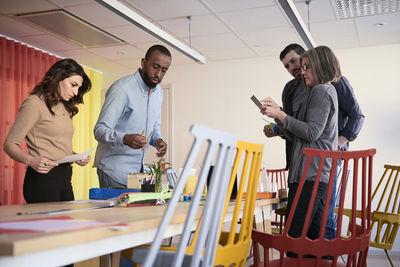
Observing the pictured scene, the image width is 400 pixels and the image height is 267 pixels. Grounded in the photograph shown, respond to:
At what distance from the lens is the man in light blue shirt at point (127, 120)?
2.83m

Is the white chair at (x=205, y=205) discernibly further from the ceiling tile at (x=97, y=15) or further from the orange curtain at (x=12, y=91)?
the orange curtain at (x=12, y=91)

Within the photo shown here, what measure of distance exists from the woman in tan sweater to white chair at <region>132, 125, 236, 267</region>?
141cm

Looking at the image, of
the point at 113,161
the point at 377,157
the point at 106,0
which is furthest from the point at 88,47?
the point at 377,157

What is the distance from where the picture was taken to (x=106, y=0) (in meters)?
3.11

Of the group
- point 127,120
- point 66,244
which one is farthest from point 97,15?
point 66,244

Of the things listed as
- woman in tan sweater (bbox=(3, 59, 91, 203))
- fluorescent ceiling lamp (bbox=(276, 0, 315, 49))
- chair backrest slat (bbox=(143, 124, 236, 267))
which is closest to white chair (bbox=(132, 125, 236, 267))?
chair backrest slat (bbox=(143, 124, 236, 267))

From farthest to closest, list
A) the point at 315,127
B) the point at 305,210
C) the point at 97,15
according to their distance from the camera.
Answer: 1. the point at 97,15
2. the point at 315,127
3. the point at 305,210

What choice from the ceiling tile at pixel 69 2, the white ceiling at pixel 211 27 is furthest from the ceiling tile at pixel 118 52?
the ceiling tile at pixel 69 2

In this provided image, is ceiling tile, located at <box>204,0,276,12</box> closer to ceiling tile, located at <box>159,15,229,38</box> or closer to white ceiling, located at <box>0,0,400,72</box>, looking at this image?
white ceiling, located at <box>0,0,400,72</box>

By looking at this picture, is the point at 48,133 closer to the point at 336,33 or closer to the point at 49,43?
the point at 49,43

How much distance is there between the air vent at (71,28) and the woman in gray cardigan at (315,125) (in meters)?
3.04

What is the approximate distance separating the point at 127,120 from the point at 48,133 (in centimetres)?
61

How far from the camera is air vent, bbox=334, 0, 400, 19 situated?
4.38 metres

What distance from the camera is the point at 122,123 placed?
3.03 metres
